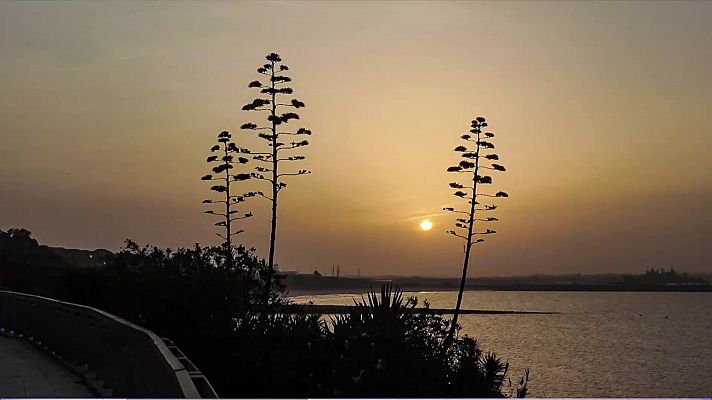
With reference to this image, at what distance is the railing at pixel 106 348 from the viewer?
7.11 meters

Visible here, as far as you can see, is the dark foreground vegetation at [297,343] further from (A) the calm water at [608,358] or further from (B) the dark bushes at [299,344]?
(A) the calm water at [608,358]

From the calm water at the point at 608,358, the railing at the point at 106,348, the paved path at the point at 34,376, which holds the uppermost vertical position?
the railing at the point at 106,348

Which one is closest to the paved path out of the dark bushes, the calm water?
the dark bushes

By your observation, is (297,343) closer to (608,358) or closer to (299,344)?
(299,344)

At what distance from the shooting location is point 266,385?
14.5 metres

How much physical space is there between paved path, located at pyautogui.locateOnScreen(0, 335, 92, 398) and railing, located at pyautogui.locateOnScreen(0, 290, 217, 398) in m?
0.25

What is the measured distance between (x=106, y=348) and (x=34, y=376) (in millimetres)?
2148

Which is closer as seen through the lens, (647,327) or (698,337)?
(698,337)

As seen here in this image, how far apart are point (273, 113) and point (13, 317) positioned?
22096 mm

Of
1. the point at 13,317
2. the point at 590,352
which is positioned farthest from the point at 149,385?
the point at 590,352

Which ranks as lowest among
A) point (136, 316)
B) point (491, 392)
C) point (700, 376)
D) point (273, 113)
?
point (700, 376)

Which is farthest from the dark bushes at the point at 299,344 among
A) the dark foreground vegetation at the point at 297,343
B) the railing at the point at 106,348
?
the railing at the point at 106,348

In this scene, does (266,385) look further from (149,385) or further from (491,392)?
(149,385)

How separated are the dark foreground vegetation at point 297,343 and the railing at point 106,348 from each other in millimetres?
1406
